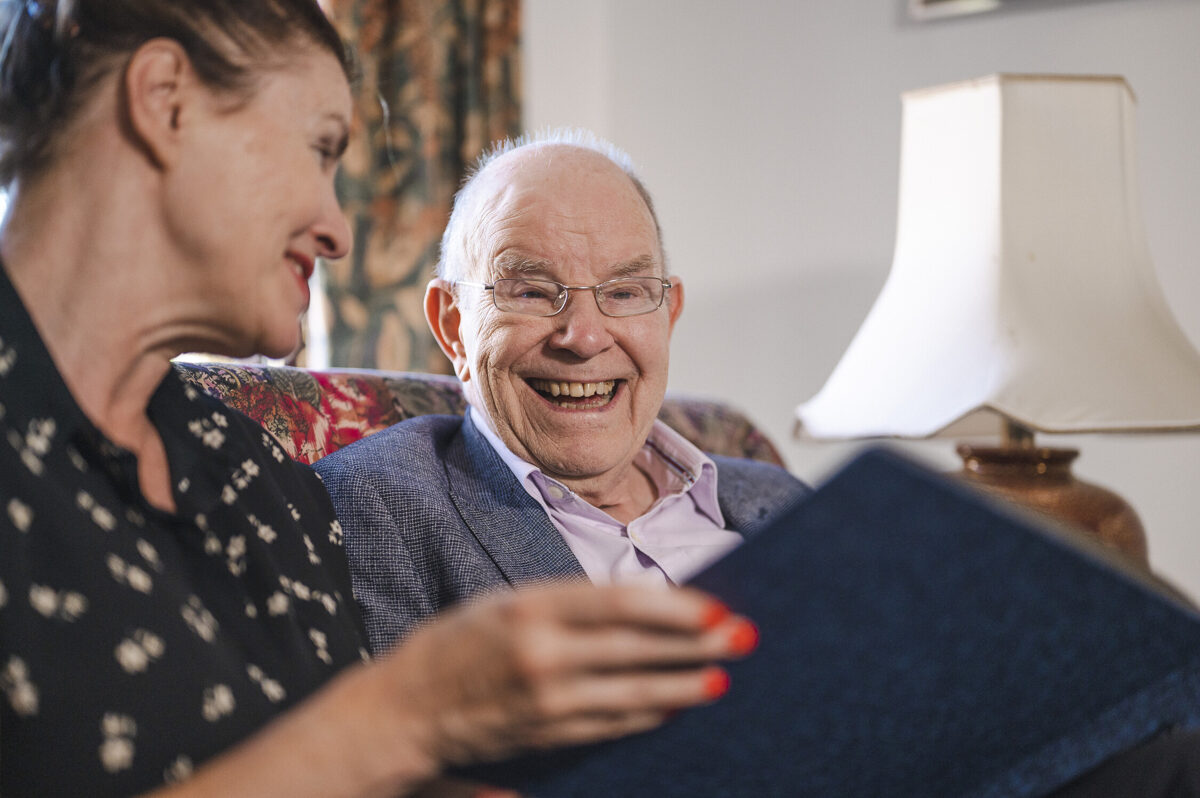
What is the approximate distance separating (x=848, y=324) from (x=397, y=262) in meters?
1.16

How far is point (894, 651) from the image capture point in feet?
1.98

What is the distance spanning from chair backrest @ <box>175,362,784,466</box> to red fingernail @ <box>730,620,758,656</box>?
2.82 feet

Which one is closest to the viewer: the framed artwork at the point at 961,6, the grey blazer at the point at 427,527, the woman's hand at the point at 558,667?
the woman's hand at the point at 558,667

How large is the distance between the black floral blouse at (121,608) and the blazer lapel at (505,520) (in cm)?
37

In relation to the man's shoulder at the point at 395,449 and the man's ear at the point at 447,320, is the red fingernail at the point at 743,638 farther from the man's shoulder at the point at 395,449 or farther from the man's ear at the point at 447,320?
the man's ear at the point at 447,320

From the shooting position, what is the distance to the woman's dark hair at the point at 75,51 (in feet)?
2.45

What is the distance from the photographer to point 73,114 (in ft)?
2.45

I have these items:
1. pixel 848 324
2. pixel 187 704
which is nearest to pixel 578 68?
pixel 848 324

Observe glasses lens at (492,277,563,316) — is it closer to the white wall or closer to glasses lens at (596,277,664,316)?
glasses lens at (596,277,664,316)

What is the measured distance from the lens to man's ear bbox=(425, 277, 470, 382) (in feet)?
5.16

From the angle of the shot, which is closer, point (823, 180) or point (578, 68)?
point (823, 180)

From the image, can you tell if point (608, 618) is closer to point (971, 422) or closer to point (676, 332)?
point (971, 422)

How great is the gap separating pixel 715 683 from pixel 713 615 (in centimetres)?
5

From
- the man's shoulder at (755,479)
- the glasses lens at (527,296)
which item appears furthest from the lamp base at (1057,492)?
the glasses lens at (527,296)
